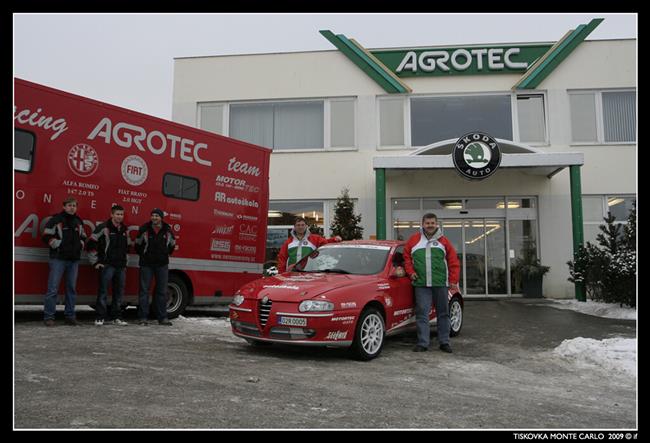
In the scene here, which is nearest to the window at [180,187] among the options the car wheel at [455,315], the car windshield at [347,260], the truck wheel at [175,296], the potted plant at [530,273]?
the truck wheel at [175,296]

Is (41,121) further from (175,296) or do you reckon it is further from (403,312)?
(403,312)

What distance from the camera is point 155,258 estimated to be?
831 cm

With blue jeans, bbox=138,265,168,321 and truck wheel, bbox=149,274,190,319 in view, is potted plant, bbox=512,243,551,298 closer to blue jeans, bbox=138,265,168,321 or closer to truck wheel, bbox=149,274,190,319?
truck wheel, bbox=149,274,190,319

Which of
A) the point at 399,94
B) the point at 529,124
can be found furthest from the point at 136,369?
the point at 529,124

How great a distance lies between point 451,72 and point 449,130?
1847mm

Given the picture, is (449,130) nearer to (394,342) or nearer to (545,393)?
(394,342)

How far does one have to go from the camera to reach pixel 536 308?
42.4 feet

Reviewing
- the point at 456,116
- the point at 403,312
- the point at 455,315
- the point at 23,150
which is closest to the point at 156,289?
the point at 23,150

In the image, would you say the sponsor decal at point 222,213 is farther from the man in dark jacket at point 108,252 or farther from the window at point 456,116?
the window at point 456,116

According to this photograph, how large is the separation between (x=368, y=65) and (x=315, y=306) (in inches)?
502

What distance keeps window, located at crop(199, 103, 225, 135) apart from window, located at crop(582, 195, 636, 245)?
11849mm

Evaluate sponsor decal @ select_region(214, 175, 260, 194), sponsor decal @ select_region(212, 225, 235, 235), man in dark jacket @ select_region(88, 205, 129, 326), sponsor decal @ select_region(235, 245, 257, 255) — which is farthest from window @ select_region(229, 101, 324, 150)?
man in dark jacket @ select_region(88, 205, 129, 326)

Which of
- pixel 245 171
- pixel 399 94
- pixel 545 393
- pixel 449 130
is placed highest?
pixel 399 94

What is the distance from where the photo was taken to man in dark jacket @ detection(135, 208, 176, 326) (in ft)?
27.2
